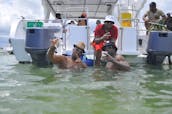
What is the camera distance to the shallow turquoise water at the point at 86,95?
175 inches

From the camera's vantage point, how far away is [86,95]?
5.38 metres

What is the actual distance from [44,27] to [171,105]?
253 inches

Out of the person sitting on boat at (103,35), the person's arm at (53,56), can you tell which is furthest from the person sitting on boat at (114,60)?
the person's arm at (53,56)

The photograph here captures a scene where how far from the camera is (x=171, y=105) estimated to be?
15.6ft

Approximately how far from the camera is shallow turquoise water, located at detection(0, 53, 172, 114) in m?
4.44

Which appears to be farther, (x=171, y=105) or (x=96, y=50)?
(x=96, y=50)

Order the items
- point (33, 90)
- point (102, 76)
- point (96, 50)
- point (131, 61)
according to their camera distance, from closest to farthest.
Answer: point (33, 90)
point (102, 76)
point (96, 50)
point (131, 61)

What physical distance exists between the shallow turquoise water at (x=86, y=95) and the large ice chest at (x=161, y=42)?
2.70m

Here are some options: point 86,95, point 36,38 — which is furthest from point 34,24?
point 86,95

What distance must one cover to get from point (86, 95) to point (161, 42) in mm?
5352

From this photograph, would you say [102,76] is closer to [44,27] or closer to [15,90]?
[15,90]

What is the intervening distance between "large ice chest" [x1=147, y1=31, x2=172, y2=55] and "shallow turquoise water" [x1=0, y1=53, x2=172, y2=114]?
2.70m

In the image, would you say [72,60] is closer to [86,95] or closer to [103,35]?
[103,35]

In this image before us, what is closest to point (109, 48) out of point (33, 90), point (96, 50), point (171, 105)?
point (96, 50)
